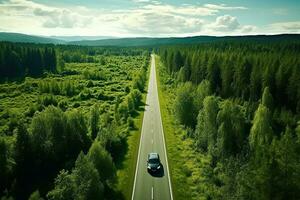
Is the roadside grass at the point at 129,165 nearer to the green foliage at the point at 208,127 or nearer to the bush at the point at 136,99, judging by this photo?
the green foliage at the point at 208,127

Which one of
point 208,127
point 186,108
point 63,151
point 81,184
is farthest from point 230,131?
point 63,151

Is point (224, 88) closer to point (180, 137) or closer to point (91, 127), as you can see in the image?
point (180, 137)

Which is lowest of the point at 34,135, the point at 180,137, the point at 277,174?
the point at 180,137

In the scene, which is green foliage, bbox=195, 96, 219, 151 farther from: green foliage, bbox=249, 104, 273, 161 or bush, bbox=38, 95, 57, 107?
bush, bbox=38, 95, 57, 107

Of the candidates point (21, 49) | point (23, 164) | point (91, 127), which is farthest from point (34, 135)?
point (21, 49)

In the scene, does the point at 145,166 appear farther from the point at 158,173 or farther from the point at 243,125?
the point at 243,125

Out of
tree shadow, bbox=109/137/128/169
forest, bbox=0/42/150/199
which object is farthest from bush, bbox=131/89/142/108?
tree shadow, bbox=109/137/128/169

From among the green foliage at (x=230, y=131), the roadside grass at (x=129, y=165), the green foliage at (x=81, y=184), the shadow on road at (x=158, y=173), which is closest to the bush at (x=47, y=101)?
the roadside grass at (x=129, y=165)
